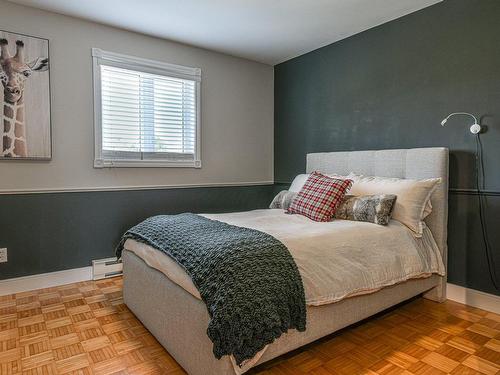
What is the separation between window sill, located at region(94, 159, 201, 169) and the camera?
3.16 metres

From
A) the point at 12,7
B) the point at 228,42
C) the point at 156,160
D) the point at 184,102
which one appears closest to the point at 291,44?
Result: the point at 228,42

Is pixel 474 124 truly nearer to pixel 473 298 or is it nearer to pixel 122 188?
pixel 473 298

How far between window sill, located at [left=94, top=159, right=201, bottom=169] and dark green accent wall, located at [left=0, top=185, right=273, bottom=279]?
0.87 ft

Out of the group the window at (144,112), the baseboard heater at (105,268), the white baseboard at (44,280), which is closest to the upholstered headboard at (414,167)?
the window at (144,112)

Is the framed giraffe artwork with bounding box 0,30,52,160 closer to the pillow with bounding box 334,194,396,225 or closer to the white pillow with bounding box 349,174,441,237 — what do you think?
the pillow with bounding box 334,194,396,225

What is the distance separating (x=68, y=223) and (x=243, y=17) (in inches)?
97.3

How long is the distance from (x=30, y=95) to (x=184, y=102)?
4.70 ft

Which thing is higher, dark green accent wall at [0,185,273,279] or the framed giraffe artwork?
the framed giraffe artwork

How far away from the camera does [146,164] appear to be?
339cm

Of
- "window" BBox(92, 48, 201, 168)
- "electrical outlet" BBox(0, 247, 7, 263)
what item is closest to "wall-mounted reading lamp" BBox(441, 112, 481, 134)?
"window" BBox(92, 48, 201, 168)

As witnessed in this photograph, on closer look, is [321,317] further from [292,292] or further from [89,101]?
[89,101]

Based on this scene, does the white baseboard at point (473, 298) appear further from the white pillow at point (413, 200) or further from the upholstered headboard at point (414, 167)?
the white pillow at point (413, 200)

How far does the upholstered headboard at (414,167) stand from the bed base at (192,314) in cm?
51

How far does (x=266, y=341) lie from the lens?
56.0 inches
